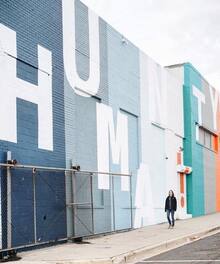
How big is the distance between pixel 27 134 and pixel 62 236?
3.70 meters

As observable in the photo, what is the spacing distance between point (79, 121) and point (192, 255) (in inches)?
274

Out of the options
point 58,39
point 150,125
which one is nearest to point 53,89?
point 58,39

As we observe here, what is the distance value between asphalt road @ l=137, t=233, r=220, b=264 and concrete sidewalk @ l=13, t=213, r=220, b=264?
54 centimetres

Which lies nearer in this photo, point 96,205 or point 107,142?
point 96,205

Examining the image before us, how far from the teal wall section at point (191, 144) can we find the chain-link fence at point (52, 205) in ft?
42.7

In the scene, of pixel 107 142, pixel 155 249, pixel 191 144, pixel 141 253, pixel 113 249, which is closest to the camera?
pixel 141 253

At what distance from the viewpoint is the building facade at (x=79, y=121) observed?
15.9 meters

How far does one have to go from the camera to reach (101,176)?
21.5 meters

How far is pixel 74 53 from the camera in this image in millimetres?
19828

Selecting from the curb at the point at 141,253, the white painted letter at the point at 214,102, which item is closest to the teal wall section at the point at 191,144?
the white painted letter at the point at 214,102

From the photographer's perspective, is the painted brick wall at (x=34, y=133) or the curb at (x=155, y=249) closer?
the curb at (x=155, y=249)

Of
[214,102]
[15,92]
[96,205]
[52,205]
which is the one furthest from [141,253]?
[214,102]

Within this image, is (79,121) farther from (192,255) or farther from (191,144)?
(191,144)

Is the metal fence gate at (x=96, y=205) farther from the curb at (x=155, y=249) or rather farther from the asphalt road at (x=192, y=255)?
the asphalt road at (x=192, y=255)
